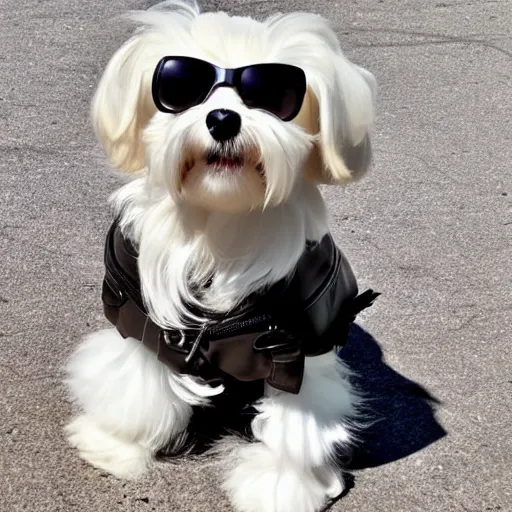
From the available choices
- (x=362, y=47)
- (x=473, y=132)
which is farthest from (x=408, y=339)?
(x=362, y=47)

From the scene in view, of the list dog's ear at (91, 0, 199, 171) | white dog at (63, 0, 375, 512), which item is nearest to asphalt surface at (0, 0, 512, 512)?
white dog at (63, 0, 375, 512)

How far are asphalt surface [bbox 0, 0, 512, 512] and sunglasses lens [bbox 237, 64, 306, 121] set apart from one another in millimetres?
1085

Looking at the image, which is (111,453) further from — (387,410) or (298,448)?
(387,410)

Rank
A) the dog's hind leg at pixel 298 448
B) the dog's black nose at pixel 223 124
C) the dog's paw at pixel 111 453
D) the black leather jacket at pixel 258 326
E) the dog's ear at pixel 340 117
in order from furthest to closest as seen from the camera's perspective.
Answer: the dog's paw at pixel 111 453
the dog's hind leg at pixel 298 448
the black leather jacket at pixel 258 326
the dog's ear at pixel 340 117
the dog's black nose at pixel 223 124

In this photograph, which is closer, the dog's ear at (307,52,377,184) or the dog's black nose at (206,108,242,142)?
the dog's black nose at (206,108,242,142)

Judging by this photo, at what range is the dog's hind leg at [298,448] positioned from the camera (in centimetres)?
231

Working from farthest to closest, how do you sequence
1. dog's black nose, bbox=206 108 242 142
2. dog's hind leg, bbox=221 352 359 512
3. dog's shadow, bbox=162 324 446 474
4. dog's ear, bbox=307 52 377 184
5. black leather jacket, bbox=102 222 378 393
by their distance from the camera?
dog's shadow, bbox=162 324 446 474, dog's hind leg, bbox=221 352 359 512, black leather jacket, bbox=102 222 378 393, dog's ear, bbox=307 52 377 184, dog's black nose, bbox=206 108 242 142

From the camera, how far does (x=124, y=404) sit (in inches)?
95.1

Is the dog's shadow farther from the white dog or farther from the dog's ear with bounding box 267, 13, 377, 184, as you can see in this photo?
the dog's ear with bounding box 267, 13, 377, 184

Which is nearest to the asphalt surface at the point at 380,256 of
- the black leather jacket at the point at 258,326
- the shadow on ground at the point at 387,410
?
the shadow on ground at the point at 387,410

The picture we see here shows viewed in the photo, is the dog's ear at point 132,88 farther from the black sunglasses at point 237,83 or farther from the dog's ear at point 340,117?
the dog's ear at point 340,117

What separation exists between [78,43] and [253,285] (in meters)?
3.23

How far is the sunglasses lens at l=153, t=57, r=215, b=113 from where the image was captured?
1.90 m

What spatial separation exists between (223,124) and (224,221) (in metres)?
0.31
